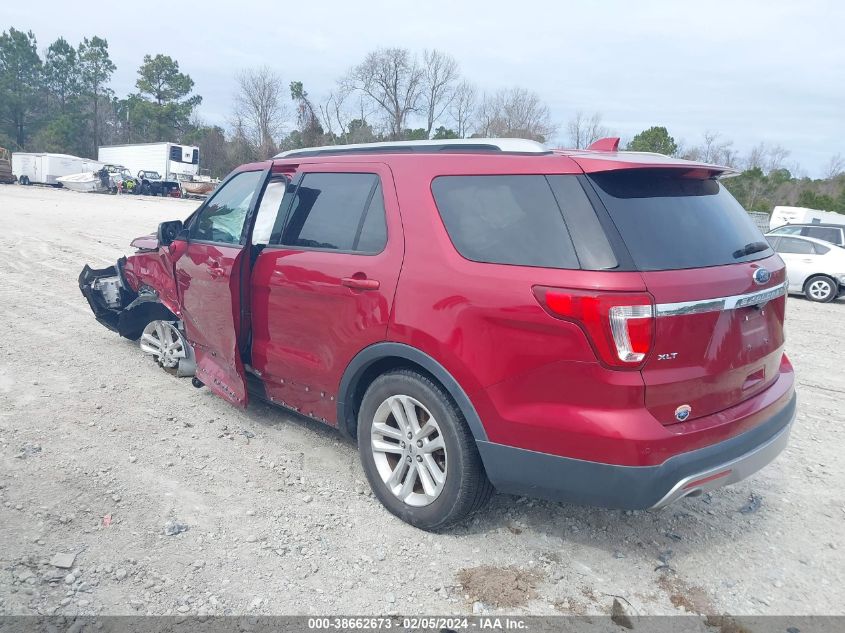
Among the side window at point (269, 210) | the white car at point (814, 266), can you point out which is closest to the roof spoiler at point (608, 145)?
the side window at point (269, 210)

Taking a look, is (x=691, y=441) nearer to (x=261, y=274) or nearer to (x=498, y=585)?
(x=498, y=585)

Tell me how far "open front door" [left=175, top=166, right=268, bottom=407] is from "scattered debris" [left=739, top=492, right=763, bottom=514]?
10.5ft

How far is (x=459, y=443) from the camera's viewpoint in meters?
2.97

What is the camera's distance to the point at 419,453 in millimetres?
3209

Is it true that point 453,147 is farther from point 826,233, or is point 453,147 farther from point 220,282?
point 826,233

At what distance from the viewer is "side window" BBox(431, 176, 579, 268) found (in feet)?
8.93

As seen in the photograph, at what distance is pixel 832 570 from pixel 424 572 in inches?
80.5

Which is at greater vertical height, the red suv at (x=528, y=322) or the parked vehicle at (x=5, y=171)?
the parked vehicle at (x=5, y=171)

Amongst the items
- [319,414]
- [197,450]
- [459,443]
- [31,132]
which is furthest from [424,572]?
[31,132]

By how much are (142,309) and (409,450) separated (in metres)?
3.48

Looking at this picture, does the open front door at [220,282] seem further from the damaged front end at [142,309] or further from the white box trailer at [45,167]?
the white box trailer at [45,167]

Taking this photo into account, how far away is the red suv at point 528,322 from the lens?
2555mm

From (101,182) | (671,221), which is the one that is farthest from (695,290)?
(101,182)

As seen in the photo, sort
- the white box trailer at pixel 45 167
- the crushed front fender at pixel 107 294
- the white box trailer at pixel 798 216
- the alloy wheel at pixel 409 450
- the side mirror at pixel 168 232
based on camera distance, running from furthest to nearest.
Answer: the white box trailer at pixel 45 167
the white box trailer at pixel 798 216
the crushed front fender at pixel 107 294
the side mirror at pixel 168 232
the alloy wheel at pixel 409 450
